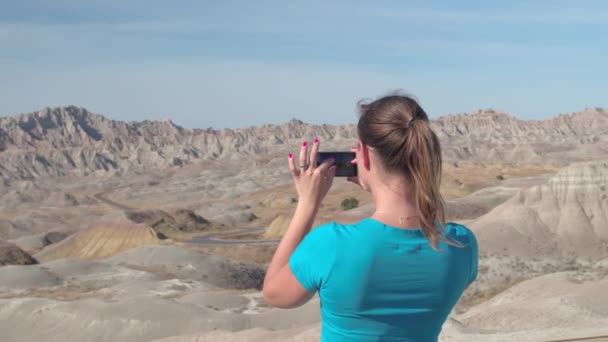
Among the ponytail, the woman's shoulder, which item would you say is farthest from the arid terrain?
the ponytail

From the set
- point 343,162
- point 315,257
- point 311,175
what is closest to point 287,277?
point 315,257

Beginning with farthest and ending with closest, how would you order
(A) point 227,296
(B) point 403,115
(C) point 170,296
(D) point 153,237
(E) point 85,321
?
(D) point 153,237 → (C) point 170,296 → (A) point 227,296 → (E) point 85,321 → (B) point 403,115

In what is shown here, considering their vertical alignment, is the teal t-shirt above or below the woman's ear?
below

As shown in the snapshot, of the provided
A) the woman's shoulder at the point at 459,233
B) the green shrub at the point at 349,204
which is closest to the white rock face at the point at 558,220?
the woman's shoulder at the point at 459,233

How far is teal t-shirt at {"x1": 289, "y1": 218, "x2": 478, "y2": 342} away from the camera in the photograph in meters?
3.11

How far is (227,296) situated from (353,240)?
34444mm

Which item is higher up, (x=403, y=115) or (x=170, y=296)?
(x=403, y=115)

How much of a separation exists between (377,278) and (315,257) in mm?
290

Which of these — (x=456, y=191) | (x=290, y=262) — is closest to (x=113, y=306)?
(x=290, y=262)

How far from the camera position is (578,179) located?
49438mm

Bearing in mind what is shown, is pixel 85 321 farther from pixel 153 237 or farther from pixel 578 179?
pixel 153 237

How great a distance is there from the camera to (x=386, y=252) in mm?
3178

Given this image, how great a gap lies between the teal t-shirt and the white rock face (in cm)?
4132

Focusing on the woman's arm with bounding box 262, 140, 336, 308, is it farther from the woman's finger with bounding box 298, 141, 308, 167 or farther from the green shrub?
the green shrub
